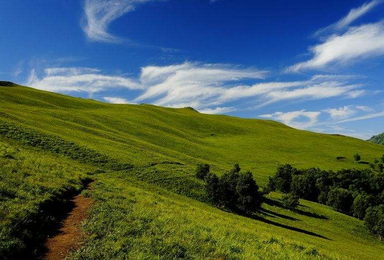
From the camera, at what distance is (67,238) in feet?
45.2

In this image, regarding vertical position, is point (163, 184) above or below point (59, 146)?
below

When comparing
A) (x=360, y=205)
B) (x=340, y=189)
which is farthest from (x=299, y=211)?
(x=340, y=189)

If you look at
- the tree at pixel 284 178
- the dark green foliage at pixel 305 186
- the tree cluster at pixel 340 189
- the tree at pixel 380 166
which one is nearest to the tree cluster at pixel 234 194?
the tree cluster at pixel 340 189

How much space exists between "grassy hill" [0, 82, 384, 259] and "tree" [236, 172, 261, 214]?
2590 mm

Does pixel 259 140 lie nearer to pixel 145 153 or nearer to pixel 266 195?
pixel 266 195

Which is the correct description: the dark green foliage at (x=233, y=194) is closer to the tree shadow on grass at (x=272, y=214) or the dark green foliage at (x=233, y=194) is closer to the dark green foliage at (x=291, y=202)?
the tree shadow on grass at (x=272, y=214)

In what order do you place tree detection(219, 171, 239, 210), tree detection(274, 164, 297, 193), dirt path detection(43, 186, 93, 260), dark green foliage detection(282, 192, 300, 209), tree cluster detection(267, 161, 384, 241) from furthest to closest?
1. tree detection(274, 164, 297, 193)
2. tree cluster detection(267, 161, 384, 241)
3. dark green foliage detection(282, 192, 300, 209)
4. tree detection(219, 171, 239, 210)
5. dirt path detection(43, 186, 93, 260)

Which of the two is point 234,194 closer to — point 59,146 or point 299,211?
point 299,211

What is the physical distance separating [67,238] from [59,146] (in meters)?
38.5

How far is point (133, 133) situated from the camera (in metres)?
94.6

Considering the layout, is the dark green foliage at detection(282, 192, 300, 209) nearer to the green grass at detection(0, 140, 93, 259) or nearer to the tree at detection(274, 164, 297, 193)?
the tree at detection(274, 164, 297, 193)

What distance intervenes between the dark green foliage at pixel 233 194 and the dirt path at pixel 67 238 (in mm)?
30381

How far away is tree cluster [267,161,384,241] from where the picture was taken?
61769mm

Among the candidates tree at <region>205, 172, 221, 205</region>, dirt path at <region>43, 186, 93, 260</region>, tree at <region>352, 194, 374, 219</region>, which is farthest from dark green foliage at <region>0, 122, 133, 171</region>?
tree at <region>352, 194, 374, 219</region>
